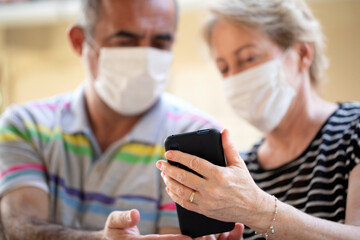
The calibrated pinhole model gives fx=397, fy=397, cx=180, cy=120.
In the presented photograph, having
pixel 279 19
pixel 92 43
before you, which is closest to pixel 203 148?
pixel 279 19

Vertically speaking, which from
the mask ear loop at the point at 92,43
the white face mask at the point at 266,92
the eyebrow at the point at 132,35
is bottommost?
the white face mask at the point at 266,92

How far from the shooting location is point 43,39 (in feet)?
11.2

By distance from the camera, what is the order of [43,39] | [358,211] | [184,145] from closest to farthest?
1. [184,145]
2. [358,211]
3. [43,39]

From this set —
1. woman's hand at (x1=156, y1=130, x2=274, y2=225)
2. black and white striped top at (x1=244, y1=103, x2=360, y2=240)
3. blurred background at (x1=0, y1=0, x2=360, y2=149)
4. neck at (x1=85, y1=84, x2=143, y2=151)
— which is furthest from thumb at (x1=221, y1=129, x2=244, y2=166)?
blurred background at (x1=0, y1=0, x2=360, y2=149)

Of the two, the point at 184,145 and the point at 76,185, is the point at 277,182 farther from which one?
the point at 76,185

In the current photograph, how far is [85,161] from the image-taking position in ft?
3.79

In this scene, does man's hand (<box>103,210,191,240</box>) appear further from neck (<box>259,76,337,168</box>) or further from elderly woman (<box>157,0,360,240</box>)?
neck (<box>259,76,337,168</box>)

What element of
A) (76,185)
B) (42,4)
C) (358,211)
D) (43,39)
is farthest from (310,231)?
(43,39)

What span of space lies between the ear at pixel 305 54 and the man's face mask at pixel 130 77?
39cm

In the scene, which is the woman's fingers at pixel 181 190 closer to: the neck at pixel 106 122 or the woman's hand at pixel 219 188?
the woman's hand at pixel 219 188

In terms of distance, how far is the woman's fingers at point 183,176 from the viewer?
0.59 meters

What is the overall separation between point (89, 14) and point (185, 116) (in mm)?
440

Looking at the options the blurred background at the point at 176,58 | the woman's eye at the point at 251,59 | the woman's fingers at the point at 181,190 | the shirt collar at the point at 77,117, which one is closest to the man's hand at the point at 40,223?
the woman's fingers at the point at 181,190

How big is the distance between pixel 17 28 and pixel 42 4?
0.50 meters
